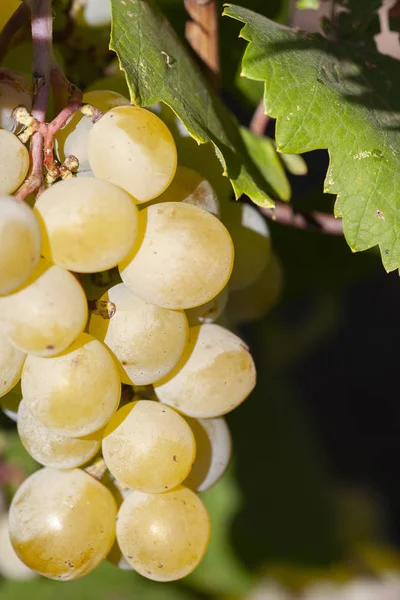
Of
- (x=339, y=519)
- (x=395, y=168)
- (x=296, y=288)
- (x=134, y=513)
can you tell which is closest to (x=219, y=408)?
(x=134, y=513)

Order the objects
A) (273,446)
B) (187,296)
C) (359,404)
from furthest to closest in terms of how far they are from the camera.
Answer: (359,404), (273,446), (187,296)

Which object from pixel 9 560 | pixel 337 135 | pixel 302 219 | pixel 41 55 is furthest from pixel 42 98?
pixel 9 560

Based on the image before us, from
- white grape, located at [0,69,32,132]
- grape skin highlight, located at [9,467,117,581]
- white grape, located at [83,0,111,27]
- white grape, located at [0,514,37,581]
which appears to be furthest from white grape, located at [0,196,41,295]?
white grape, located at [0,514,37,581]

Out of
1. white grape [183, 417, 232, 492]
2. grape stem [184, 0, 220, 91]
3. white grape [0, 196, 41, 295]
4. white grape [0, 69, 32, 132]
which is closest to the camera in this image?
white grape [0, 196, 41, 295]

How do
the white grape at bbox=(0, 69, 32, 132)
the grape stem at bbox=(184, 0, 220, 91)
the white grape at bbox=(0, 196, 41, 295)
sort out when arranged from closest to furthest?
1. the white grape at bbox=(0, 196, 41, 295)
2. the white grape at bbox=(0, 69, 32, 132)
3. the grape stem at bbox=(184, 0, 220, 91)

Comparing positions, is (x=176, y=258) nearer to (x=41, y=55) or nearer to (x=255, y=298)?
(x=41, y=55)

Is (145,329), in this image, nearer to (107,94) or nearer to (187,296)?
(187,296)

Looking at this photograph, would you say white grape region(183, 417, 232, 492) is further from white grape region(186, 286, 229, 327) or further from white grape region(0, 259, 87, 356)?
white grape region(0, 259, 87, 356)
